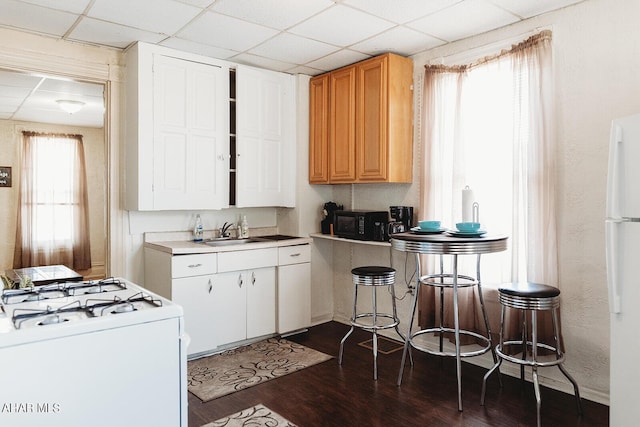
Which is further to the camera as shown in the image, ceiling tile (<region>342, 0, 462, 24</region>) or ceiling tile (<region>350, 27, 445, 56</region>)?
ceiling tile (<region>350, 27, 445, 56</region>)

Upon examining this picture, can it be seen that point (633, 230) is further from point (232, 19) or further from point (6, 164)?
point (6, 164)

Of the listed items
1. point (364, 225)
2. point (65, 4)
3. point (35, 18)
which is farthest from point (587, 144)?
point (35, 18)

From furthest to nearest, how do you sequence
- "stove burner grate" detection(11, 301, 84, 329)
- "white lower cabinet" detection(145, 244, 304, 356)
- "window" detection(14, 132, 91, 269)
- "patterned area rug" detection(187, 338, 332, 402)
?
"window" detection(14, 132, 91, 269) → "white lower cabinet" detection(145, 244, 304, 356) → "patterned area rug" detection(187, 338, 332, 402) → "stove burner grate" detection(11, 301, 84, 329)

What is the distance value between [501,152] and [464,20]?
0.96 metres

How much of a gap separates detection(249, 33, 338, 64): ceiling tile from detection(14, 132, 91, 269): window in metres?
1.80

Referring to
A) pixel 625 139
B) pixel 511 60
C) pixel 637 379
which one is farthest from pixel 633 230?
pixel 511 60

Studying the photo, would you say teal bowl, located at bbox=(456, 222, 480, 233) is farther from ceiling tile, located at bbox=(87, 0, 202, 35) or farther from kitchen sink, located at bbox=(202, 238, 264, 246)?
ceiling tile, located at bbox=(87, 0, 202, 35)

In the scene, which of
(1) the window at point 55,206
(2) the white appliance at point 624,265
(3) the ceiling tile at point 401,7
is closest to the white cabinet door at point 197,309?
(1) the window at point 55,206

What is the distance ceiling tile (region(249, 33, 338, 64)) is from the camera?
3.54 metres

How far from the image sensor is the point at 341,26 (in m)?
3.26

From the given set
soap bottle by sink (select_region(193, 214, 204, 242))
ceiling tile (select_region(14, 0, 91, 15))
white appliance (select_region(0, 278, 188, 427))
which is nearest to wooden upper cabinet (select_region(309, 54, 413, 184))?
soap bottle by sink (select_region(193, 214, 204, 242))

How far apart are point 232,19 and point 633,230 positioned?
2692mm

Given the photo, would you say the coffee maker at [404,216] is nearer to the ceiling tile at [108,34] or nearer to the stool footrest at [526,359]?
the stool footrest at [526,359]

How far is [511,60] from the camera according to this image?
3.16 metres
